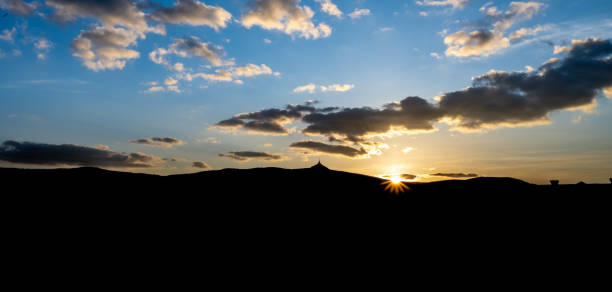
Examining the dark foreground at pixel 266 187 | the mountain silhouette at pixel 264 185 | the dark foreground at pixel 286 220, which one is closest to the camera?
the dark foreground at pixel 286 220

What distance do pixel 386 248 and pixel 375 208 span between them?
9.48 ft

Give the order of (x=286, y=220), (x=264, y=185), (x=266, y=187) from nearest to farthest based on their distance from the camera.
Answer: (x=286, y=220) < (x=266, y=187) < (x=264, y=185)

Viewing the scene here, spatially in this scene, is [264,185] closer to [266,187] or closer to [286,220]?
[266,187]

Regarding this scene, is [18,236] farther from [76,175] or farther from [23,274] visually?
[76,175]

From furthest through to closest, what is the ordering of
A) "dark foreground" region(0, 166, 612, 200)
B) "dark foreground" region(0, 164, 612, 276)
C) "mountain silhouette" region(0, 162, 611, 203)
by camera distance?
"mountain silhouette" region(0, 162, 611, 203) < "dark foreground" region(0, 166, 612, 200) < "dark foreground" region(0, 164, 612, 276)

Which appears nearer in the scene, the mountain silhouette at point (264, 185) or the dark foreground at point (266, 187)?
the dark foreground at point (266, 187)

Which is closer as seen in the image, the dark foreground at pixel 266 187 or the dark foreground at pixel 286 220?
the dark foreground at pixel 286 220

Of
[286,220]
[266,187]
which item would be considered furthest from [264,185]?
[286,220]

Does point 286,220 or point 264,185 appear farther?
point 264,185

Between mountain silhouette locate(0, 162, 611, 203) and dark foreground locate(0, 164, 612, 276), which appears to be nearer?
dark foreground locate(0, 164, 612, 276)

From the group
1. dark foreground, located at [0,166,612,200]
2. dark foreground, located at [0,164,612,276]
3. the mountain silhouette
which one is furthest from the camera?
the mountain silhouette

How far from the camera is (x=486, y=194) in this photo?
64.6 feet

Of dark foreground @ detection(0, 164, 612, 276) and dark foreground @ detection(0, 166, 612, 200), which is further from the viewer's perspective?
dark foreground @ detection(0, 166, 612, 200)

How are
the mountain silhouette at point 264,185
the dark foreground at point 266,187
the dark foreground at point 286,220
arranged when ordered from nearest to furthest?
1. the dark foreground at point 286,220
2. the dark foreground at point 266,187
3. the mountain silhouette at point 264,185
